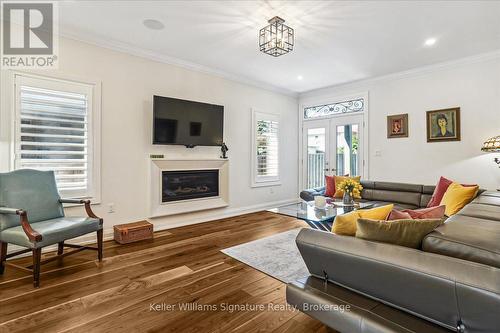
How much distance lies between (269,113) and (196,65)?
6.78ft

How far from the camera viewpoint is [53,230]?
249 centimetres

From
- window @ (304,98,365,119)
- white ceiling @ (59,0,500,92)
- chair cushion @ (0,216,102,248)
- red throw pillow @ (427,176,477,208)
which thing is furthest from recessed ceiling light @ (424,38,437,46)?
chair cushion @ (0,216,102,248)

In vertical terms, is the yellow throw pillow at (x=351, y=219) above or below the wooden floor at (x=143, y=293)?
above

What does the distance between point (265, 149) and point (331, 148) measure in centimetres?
160

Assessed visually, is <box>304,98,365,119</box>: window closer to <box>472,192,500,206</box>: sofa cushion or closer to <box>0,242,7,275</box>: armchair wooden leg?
<box>472,192,500,206</box>: sofa cushion

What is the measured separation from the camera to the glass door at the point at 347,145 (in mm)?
5602

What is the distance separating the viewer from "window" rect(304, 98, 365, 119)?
18.5ft

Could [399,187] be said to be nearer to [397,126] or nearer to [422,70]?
[397,126]

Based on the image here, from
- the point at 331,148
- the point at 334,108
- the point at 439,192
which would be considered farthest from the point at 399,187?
the point at 334,108

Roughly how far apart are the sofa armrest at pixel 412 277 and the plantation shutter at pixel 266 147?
414 centimetres

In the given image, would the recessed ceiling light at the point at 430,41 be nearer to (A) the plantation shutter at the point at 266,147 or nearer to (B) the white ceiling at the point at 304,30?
(B) the white ceiling at the point at 304,30

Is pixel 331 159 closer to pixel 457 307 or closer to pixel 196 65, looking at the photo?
pixel 196 65

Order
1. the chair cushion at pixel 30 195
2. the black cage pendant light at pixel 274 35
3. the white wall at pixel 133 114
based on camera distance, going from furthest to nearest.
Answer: the white wall at pixel 133 114 → the black cage pendant light at pixel 274 35 → the chair cushion at pixel 30 195

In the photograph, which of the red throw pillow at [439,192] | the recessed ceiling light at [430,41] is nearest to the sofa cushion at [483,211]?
the red throw pillow at [439,192]
